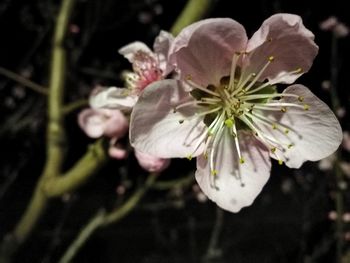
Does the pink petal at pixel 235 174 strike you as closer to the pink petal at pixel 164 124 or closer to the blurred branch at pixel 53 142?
the pink petal at pixel 164 124

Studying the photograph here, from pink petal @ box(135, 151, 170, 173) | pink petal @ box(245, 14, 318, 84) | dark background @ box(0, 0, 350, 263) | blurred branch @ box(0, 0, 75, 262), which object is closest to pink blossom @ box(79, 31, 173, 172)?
pink petal @ box(135, 151, 170, 173)

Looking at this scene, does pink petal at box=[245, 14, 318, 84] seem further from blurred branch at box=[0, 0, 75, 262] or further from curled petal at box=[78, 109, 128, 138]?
blurred branch at box=[0, 0, 75, 262]

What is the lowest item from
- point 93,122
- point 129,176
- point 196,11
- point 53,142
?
point 129,176

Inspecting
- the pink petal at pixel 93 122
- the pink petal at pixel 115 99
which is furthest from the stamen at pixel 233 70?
the pink petal at pixel 93 122

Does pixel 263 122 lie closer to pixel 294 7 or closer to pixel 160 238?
pixel 294 7

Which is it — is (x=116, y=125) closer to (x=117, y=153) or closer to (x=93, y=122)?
(x=117, y=153)

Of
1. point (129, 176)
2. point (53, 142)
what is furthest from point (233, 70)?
point (129, 176)
